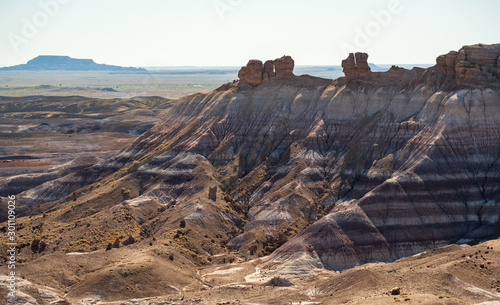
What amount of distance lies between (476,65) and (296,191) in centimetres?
3684

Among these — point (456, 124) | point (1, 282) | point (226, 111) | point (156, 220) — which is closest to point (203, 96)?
point (226, 111)

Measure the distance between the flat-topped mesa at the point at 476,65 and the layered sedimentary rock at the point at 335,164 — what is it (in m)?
0.38

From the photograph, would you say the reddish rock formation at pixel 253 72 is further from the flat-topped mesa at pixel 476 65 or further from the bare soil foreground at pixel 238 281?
the bare soil foreground at pixel 238 281

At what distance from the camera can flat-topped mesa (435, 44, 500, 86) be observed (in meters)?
101

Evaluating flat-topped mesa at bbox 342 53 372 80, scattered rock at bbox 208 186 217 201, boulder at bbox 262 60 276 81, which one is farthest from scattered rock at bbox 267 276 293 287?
boulder at bbox 262 60 276 81

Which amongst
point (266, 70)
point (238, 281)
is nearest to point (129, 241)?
point (238, 281)

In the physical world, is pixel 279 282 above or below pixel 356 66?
below

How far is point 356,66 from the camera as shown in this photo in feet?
384

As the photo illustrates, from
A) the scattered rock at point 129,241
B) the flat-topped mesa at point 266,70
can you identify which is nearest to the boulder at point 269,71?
the flat-topped mesa at point 266,70

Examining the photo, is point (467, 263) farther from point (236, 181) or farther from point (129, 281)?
point (236, 181)

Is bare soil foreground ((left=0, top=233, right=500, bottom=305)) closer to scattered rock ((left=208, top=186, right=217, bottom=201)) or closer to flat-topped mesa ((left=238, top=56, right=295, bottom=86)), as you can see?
scattered rock ((left=208, top=186, right=217, bottom=201))

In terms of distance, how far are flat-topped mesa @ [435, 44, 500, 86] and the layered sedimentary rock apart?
14.9 inches

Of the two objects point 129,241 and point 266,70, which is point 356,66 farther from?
point 129,241

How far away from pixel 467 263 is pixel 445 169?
98.7 feet
